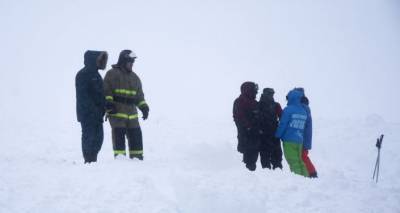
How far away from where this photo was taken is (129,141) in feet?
29.2

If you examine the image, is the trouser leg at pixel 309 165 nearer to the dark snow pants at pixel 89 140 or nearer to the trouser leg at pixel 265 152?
the trouser leg at pixel 265 152

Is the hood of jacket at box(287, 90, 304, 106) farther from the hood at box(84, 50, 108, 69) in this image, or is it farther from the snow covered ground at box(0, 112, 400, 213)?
the hood at box(84, 50, 108, 69)

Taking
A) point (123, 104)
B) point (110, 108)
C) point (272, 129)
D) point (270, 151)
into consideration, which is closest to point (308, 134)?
point (272, 129)

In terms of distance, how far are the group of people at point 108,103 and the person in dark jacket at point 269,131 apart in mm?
2560

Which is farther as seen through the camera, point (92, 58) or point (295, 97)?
point (295, 97)

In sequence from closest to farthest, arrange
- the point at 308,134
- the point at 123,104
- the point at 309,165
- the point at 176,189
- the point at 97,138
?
the point at 176,189
the point at 97,138
the point at 123,104
the point at 309,165
the point at 308,134

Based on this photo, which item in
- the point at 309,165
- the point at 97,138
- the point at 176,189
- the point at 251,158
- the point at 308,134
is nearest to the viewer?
the point at 176,189

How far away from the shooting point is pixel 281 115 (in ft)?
33.9

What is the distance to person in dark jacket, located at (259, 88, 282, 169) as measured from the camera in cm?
1027

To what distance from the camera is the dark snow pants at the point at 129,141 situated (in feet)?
28.7

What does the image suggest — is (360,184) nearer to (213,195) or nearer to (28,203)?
(213,195)

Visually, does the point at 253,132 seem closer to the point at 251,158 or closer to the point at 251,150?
the point at 251,150

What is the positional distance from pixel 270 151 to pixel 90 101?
12.4 ft

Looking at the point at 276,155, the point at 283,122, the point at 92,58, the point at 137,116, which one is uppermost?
the point at 92,58
